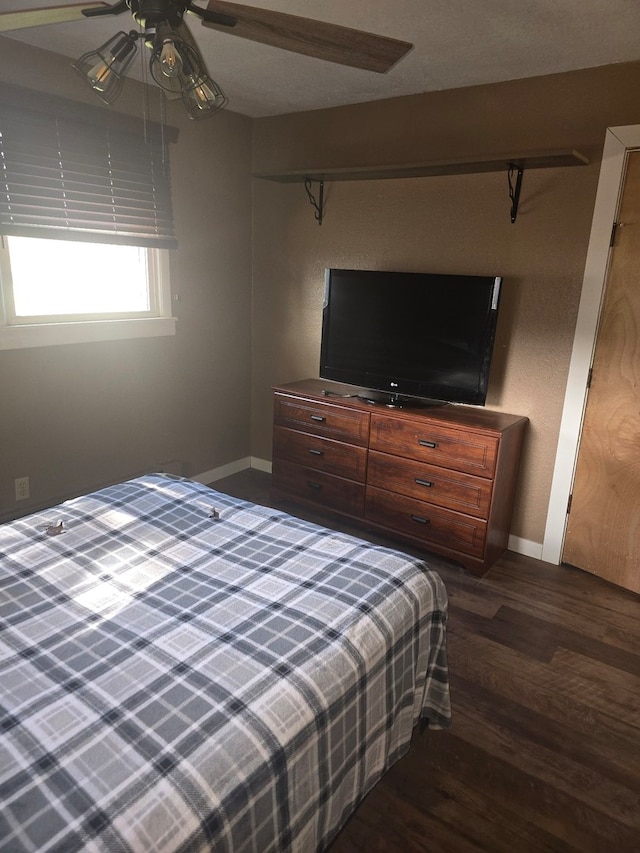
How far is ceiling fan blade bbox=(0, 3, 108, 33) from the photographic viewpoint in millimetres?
1285

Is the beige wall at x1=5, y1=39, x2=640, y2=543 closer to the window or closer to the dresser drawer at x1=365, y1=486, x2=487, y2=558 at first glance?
the window

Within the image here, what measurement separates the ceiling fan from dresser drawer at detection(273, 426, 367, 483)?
6.75 ft

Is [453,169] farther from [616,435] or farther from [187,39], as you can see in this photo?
[187,39]

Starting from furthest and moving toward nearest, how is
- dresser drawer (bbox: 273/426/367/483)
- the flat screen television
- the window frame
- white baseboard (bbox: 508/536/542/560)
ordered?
dresser drawer (bbox: 273/426/367/483)
white baseboard (bbox: 508/536/542/560)
the flat screen television
the window frame

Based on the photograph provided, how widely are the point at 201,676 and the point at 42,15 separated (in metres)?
1.54

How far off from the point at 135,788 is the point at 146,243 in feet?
9.04

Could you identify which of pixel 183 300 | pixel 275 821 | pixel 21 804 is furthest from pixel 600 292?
pixel 21 804

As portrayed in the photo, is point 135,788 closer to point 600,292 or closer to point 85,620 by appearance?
point 85,620

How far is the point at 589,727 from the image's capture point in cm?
201

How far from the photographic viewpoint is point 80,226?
2838 mm

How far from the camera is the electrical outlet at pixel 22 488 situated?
9.48ft

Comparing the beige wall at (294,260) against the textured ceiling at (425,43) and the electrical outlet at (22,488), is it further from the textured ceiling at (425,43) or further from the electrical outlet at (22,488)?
the textured ceiling at (425,43)

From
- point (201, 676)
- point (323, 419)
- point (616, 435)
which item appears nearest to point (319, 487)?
point (323, 419)

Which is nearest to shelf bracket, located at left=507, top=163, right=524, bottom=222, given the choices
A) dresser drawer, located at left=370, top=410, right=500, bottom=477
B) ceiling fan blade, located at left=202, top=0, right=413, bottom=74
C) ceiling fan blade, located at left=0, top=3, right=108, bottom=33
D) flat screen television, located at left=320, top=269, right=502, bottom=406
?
flat screen television, located at left=320, top=269, right=502, bottom=406
